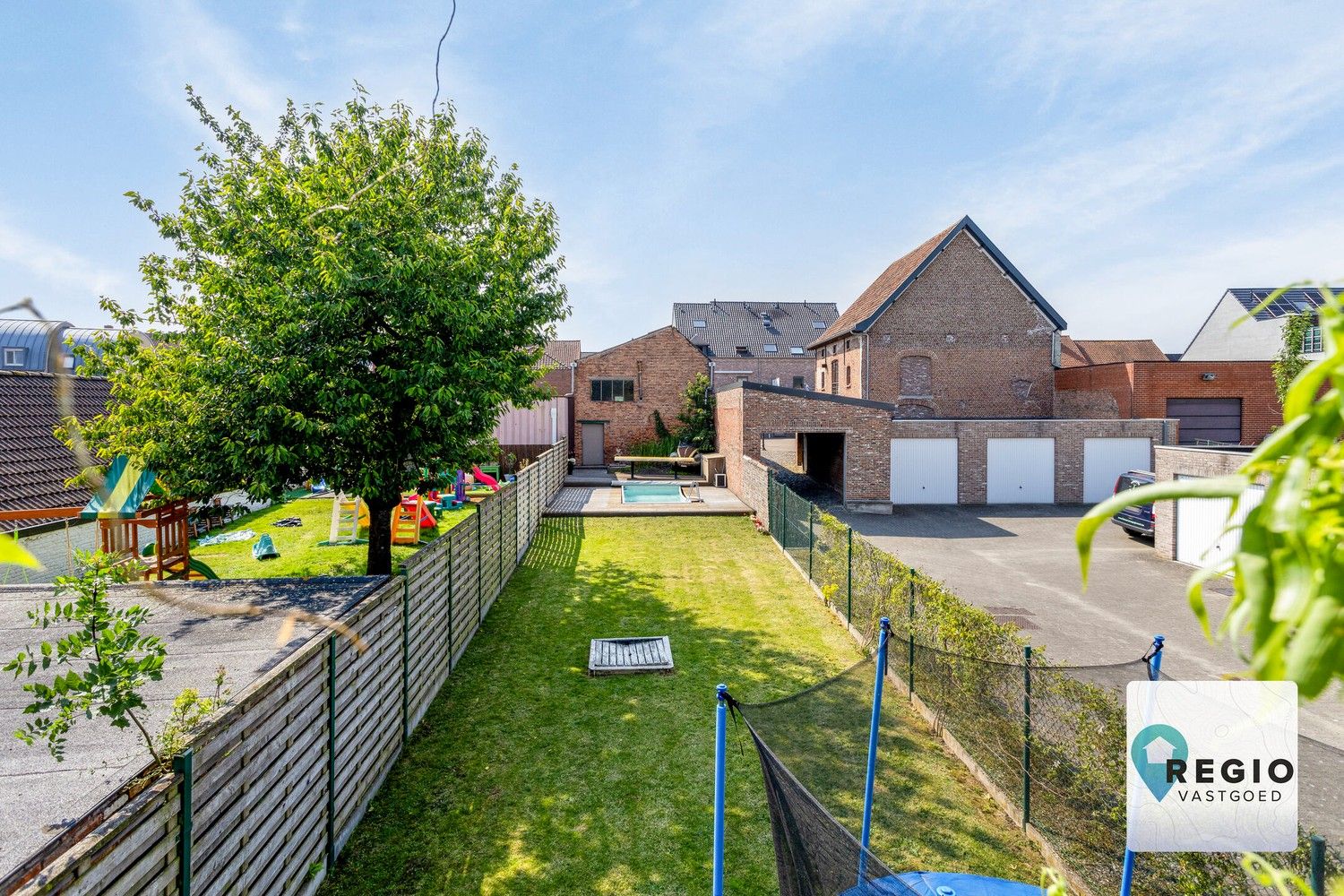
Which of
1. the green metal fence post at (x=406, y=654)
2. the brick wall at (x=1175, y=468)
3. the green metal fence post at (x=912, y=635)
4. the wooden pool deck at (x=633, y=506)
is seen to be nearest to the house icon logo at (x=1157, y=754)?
the green metal fence post at (x=912, y=635)

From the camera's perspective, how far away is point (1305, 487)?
69cm

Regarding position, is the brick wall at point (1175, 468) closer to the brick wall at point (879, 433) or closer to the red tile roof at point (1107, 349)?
the brick wall at point (879, 433)

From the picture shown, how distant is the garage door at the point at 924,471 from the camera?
22984 mm

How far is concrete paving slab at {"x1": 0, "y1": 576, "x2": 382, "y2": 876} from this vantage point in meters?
3.53

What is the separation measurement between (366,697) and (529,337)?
606 cm

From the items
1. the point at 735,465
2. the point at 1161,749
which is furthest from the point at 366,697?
the point at 735,465

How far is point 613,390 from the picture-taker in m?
35.8

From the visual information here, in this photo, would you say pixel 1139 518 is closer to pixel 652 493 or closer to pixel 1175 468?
pixel 1175 468

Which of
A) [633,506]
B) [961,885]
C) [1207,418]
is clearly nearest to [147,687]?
[961,885]

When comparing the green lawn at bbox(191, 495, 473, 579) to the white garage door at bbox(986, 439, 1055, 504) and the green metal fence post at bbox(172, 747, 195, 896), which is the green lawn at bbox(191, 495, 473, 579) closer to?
the green metal fence post at bbox(172, 747, 195, 896)

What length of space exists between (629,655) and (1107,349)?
1646 inches

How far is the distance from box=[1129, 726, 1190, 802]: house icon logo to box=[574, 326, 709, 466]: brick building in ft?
106

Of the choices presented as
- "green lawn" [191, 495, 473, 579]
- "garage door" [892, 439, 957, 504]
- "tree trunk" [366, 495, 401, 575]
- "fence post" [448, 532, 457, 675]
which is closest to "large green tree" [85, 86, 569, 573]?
"tree trunk" [366, 495, 401, 575]

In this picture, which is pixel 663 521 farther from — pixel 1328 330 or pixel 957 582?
pixel 1328 330
